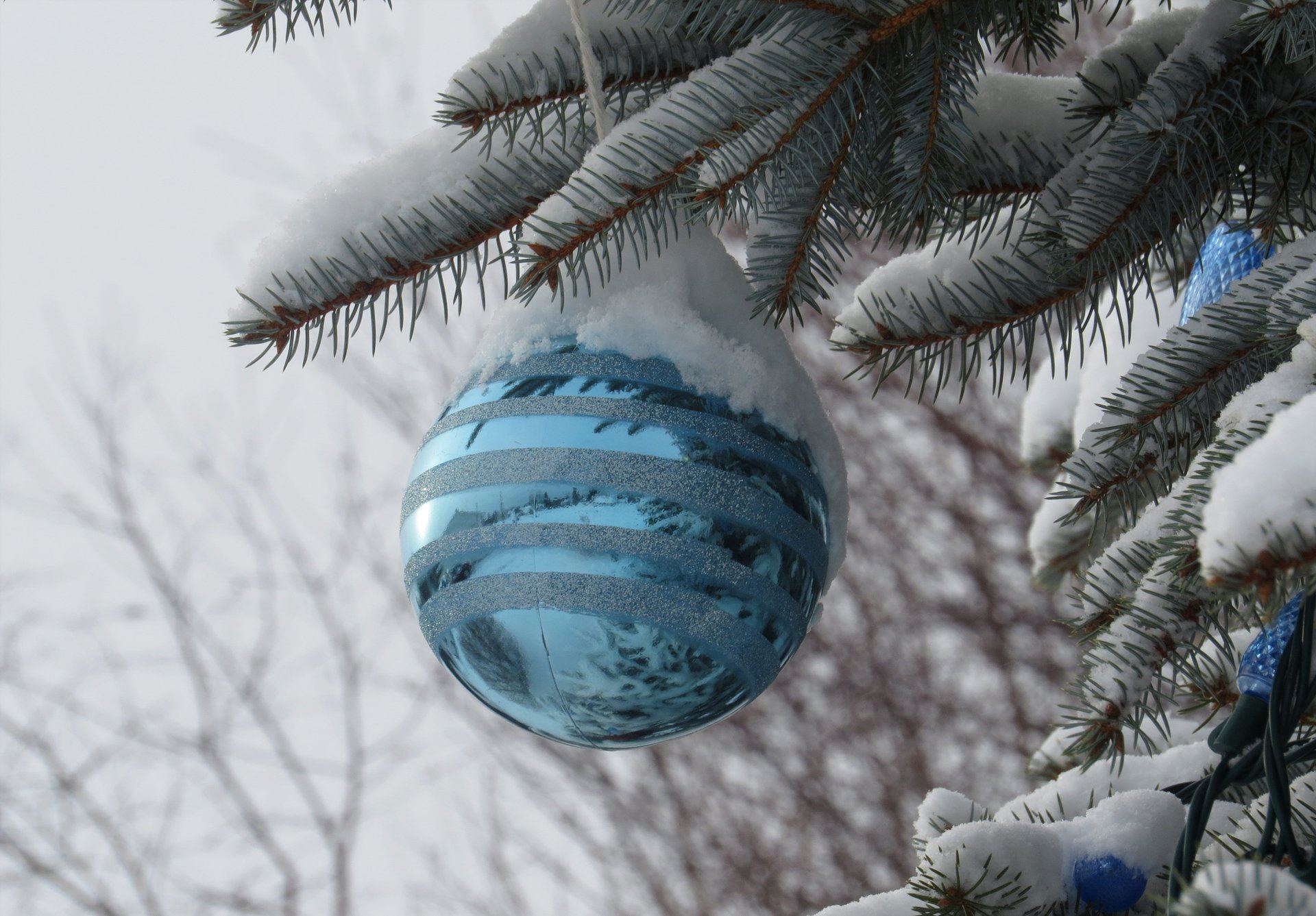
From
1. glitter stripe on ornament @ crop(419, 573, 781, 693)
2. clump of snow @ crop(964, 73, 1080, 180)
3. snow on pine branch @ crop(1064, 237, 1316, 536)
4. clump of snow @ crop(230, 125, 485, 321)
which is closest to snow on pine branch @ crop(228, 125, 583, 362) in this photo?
clump of snow @ crop(230, 125, 485, 321)

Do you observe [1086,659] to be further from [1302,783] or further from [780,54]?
[780,54]

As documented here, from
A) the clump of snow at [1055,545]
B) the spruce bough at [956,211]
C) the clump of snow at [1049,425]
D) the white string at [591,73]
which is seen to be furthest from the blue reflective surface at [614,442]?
the clump of snow at [1049,425]

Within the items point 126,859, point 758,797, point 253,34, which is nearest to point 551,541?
point 253,34

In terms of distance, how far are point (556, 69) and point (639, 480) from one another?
0.38 m

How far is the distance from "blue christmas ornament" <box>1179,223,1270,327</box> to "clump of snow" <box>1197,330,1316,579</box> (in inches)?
22.7

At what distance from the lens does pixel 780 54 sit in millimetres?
930

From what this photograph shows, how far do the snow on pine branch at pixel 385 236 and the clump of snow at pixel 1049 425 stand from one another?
1.04 meters

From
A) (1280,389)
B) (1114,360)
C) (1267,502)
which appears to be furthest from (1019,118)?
(1267,502)

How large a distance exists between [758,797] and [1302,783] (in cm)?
361

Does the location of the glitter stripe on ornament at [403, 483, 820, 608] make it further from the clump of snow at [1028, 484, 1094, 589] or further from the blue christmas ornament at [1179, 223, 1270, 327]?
the clump of snow at [1028, 484, 1094, 589]

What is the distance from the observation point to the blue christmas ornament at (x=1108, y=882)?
93 centimetres

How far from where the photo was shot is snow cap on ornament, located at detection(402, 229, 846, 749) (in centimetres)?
88

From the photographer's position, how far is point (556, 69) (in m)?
1.03

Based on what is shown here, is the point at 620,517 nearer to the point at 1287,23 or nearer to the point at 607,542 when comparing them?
the point at 607,542
